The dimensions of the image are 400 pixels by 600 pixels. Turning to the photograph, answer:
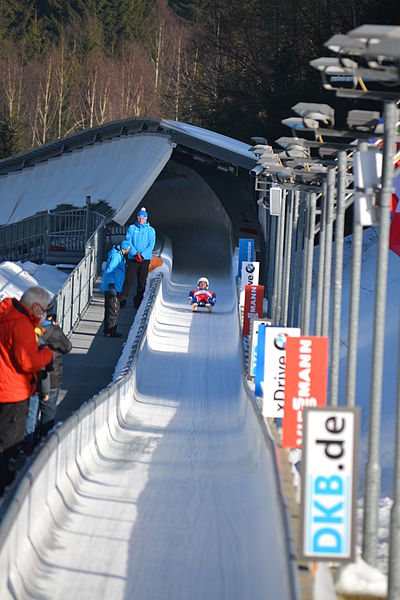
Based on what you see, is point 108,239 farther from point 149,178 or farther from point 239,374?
point 239,374

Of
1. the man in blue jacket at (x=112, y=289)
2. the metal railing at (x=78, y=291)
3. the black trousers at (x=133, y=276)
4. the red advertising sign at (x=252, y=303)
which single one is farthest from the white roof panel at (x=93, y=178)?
the man in blue jacket at (x=112, y=289)

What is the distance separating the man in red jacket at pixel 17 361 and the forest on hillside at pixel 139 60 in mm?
29913

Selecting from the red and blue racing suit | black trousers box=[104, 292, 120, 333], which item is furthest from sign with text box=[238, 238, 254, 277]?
black trousers box=[104, 292, 120, 333]

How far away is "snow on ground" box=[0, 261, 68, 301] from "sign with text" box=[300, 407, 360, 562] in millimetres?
16783

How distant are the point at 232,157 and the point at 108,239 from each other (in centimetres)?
423

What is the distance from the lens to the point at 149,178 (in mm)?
29672

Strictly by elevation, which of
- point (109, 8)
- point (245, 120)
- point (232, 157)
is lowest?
point (232, 157)

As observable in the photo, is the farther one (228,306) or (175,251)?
(175,251)

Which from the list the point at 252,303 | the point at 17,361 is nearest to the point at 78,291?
the point at 252,303

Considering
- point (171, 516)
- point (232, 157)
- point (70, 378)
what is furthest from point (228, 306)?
point (171, 516)

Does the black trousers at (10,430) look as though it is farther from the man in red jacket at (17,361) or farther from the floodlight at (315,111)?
the floodlight at (315,111)

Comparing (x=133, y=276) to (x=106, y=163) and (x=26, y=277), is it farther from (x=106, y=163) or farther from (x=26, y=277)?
(x=106, y=163)

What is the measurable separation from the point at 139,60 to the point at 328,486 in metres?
74.6

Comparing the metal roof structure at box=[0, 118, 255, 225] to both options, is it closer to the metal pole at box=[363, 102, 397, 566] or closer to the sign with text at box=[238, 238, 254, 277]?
the sign with text at box=[238, 238, 254, 277]
